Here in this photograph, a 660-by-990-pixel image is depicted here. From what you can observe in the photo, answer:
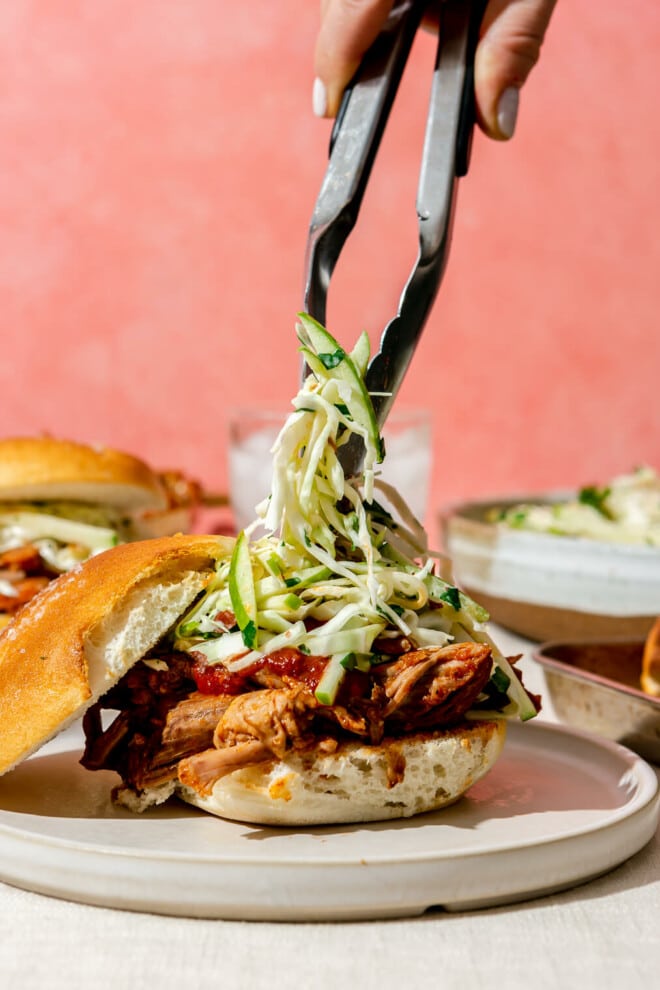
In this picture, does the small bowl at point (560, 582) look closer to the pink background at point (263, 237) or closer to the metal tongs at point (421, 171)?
the metal tongs at point (421, 171)

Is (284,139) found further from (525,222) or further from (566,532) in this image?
(566,532)

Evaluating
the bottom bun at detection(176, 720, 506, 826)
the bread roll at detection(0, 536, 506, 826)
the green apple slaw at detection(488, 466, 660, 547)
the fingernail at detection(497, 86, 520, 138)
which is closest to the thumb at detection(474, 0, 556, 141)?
the fingernail at detection(497, 86, 520, 138)

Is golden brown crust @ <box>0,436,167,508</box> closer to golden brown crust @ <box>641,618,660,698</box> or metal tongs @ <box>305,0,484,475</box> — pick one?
metal tongs @ <box>305,0,484,475</box>

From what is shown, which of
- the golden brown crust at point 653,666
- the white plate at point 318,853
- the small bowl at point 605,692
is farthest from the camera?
the golden brown crust at point 653,666

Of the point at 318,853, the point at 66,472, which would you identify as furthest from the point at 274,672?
the point at 66,472

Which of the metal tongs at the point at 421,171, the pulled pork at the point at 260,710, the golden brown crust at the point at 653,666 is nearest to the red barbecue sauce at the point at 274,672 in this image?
the pulled pork at the point at 260,710
